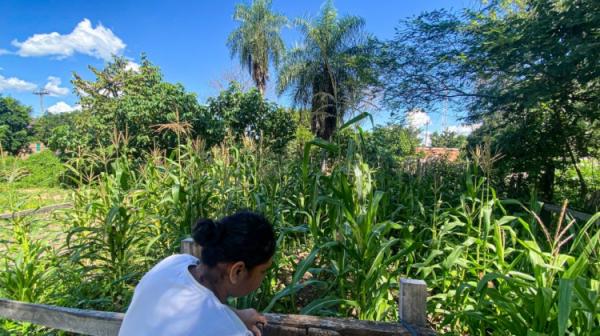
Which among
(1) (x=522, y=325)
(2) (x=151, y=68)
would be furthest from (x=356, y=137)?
(2) (x=151, y=68)

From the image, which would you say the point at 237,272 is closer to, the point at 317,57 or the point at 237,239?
the point at 237,239

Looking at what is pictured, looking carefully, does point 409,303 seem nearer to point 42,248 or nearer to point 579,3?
point 42,248

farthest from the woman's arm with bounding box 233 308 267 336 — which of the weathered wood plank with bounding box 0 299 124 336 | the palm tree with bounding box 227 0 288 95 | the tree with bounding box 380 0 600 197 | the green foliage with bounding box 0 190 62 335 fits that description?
the palm tree with bounding box 227 0 288 95

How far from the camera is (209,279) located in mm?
1039

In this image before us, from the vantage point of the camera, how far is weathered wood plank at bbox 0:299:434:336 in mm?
1401

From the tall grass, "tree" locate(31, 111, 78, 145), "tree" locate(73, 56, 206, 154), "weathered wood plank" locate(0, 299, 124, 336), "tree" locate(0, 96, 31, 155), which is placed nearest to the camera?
the tall grass

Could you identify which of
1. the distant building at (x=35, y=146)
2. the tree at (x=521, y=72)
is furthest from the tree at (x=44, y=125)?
the tree at (x=521, y=72)

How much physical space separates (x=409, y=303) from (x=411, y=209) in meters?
1.66

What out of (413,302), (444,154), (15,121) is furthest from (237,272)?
(15,121)

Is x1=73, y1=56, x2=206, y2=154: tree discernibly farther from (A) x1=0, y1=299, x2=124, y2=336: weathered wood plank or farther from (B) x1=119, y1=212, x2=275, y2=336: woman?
(B) x1=119, y1=212, x2=275, y2=336: woman

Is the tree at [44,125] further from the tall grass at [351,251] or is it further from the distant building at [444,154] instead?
the tall grass at [351,251]

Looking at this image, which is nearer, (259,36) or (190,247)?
(190,247)

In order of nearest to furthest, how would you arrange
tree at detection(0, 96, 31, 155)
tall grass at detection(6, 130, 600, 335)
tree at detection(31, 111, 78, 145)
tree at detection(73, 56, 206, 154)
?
tall grass at detection(6, 130, 600, 335), tree at detection(73, 56, 206, 154), tree at detection(0, 96, 31, 155), tree at detection(31, 111, 78, 145)

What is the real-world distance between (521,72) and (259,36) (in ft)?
49.7
